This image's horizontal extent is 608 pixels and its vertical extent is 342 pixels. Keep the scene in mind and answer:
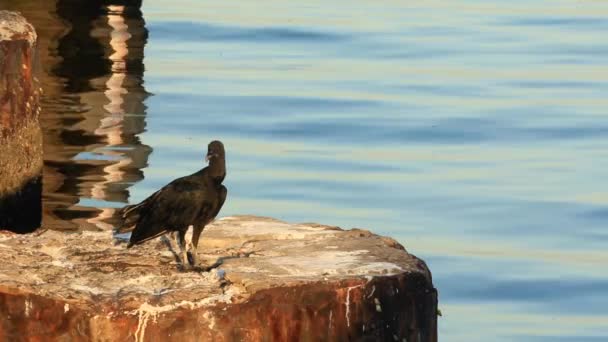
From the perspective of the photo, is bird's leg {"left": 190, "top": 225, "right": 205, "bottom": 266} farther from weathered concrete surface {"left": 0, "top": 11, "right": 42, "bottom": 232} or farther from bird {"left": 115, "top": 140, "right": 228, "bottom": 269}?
weathered concrete surface {"left": 0, "top": 11, "right": 42, "bottom": 232}

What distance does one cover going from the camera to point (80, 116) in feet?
41.2

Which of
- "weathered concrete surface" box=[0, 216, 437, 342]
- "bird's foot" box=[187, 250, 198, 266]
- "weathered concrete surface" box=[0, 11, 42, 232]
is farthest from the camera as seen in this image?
"weathered concrete surface" box=[0, 11, 42, 232]

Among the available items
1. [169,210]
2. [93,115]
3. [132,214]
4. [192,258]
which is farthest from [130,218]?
[93,115]

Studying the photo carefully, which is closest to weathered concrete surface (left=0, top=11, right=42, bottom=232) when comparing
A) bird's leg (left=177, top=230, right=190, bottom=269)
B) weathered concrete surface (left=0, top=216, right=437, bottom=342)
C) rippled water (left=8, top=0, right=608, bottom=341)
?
weathered concrete surface (left=0, top=216, right=437, bottom=342)

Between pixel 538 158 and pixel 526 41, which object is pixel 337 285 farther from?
pixel 526 41

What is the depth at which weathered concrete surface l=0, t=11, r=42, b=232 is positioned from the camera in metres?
6.91

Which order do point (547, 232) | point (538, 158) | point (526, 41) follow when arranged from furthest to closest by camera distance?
1. point (526, 41)
2. point (538, 158)
3. point (547, 232)

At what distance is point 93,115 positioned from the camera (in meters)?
12.9

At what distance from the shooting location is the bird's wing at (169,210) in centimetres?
550

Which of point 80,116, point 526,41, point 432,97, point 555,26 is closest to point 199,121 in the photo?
point 80,116

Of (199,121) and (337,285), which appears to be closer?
(337,285)

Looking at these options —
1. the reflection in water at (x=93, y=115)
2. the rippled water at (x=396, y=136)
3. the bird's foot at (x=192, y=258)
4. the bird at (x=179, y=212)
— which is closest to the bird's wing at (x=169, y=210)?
the bird at (x=179, y=212)

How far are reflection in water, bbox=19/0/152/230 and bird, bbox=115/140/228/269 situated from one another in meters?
3.47

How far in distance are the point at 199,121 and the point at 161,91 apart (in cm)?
164
